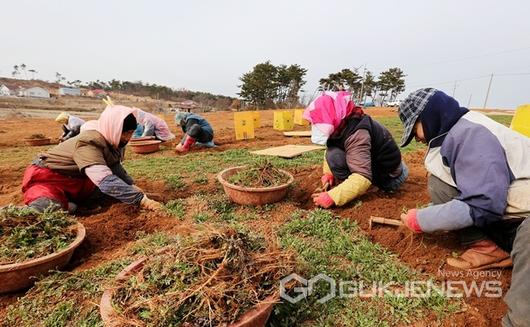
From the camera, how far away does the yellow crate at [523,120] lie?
2.88m

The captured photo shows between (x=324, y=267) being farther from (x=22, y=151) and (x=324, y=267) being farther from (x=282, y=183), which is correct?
(x=22, y=151)

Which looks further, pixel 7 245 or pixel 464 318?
pixel 7 245

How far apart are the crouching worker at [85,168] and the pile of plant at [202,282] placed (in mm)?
1560

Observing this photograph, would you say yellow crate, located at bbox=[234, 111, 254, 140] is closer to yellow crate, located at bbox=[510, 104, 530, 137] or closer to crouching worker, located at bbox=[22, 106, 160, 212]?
crouching worker, located at bbox=[22, 106, 160, 212]

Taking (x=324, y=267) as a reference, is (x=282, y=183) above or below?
above

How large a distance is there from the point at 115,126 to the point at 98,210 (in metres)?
1.05

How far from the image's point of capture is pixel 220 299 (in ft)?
4.47

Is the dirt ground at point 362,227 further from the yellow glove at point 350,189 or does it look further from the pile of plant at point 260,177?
the pile of plant at point 260,177

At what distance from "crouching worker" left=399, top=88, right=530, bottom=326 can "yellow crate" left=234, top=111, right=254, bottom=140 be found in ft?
25.0

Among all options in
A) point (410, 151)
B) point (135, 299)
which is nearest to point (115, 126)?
point (135, 299)

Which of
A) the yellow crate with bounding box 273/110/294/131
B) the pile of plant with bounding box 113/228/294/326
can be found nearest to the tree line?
the yellow crate with bounding box 273/110/294/131

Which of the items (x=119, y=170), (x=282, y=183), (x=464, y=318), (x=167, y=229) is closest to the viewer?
(x=464, y=318)

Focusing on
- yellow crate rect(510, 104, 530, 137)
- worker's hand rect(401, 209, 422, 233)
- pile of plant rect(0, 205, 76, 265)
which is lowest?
pile of plant rect(0, 205, 76, 265)

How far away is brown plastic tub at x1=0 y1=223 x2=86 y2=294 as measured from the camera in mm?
1934
